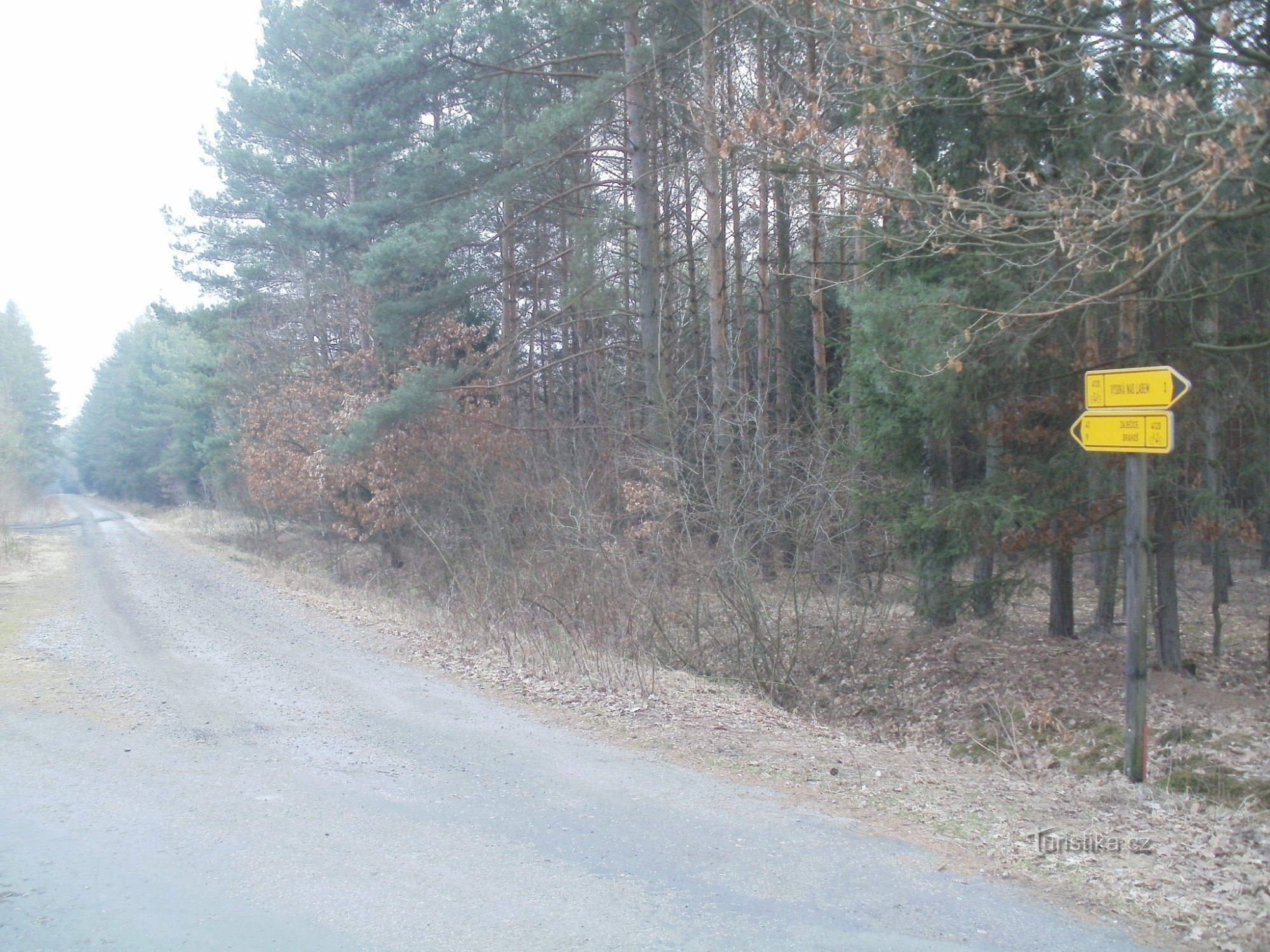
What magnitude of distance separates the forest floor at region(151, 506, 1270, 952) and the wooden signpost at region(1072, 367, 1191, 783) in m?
0.58

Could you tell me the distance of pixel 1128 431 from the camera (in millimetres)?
6930

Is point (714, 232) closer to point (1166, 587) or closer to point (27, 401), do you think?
point (1166, 587)

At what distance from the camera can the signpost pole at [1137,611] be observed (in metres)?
7.13

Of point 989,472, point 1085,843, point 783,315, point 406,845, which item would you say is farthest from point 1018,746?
point 783,315

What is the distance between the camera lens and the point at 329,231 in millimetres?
21656

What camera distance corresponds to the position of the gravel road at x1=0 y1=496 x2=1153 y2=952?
4.46 metres

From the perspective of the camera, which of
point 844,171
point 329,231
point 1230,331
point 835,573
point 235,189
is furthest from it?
point 235,189

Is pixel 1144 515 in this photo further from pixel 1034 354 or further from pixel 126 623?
pixel 126 623

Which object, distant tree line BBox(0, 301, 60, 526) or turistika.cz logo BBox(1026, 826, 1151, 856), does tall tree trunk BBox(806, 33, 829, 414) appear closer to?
turistika.cz logo BBox(1026, 826, 1151, 856)

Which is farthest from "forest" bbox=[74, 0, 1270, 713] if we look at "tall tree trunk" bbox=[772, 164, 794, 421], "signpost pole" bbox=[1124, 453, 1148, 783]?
"signpost pole" bbox=[1124, 453, 1148, 783]

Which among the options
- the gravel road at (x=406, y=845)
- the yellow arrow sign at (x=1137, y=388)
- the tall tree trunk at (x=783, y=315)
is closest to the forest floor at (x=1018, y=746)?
the gravel road at (x=406, y=845)

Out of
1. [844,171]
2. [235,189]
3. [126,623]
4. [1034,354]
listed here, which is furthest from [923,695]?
[235,189]

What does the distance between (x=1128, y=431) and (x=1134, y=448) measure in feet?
0.43

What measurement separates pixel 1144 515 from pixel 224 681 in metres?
8.59
